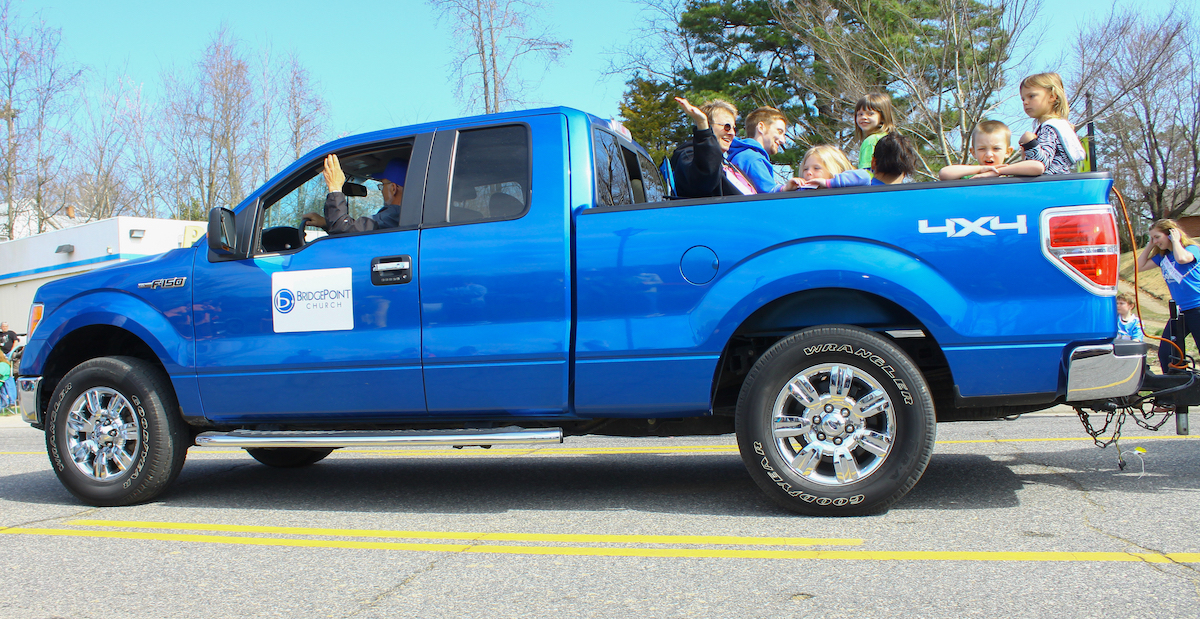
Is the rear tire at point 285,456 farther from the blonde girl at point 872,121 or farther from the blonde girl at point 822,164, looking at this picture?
the blonde girl at point 872,121

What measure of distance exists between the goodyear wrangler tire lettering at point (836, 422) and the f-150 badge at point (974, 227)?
21.1 inches

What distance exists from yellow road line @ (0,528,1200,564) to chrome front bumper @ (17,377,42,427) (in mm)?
1349

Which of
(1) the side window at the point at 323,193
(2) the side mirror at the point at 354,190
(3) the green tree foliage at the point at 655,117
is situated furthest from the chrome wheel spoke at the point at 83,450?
(3) the green tree foliage at the point at 655,117

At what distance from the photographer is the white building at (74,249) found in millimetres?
16344

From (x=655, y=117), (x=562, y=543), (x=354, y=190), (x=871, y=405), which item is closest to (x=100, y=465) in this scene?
(x=354, y=190)

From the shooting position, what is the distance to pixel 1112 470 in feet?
15.9

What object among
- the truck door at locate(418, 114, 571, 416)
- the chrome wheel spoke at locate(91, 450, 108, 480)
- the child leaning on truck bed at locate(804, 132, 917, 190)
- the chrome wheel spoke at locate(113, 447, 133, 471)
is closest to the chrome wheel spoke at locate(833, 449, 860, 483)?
the truck door at locate(418, 114, 571, 416)

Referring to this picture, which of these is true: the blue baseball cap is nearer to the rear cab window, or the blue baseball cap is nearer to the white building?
the rear cab window

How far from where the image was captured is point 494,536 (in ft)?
12.9

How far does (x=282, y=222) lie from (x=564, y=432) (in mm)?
2050

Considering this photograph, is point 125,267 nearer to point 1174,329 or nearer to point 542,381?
point 542,381

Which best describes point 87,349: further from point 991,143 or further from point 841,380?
point 991,143

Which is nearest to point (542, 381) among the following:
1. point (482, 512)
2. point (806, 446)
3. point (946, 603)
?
point (482, 512)

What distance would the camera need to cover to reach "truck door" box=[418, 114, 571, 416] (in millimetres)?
4191
